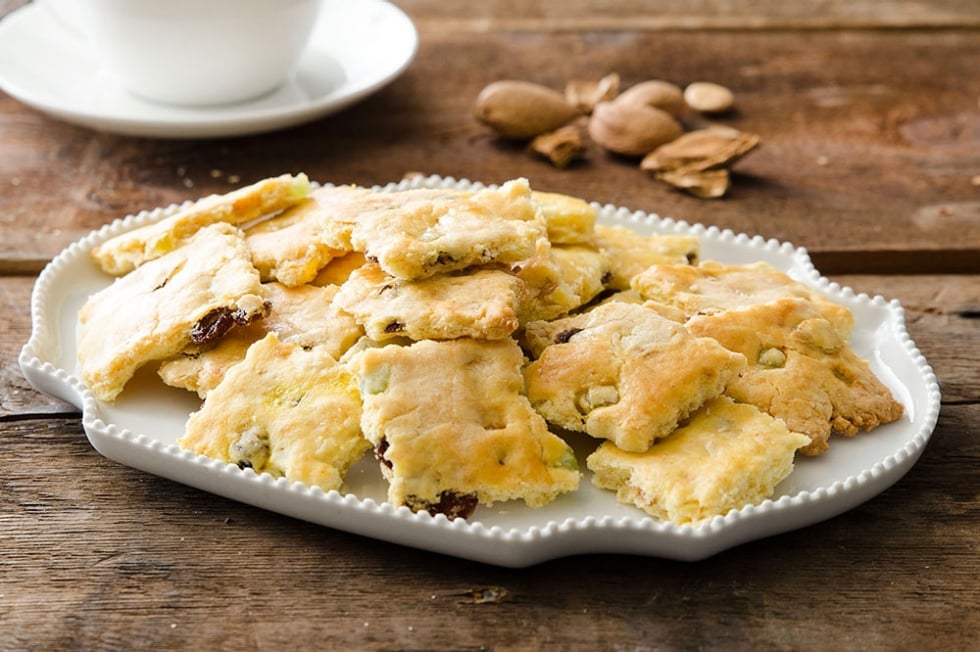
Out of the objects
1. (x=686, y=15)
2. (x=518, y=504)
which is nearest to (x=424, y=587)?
(x=518, y=504)

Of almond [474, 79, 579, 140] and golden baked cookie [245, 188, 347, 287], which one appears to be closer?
golden baked cookie [245, 188, 347, 287]

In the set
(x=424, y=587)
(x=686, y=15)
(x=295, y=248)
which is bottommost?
(x=686, y=15)

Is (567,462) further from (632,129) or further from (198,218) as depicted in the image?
(632,129)

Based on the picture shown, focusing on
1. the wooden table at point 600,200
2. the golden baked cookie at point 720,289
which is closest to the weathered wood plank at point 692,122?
the wooden table at point 600,200

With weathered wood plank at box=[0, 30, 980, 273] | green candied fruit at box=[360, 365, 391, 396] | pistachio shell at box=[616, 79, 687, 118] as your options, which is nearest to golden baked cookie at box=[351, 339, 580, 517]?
green candied fruit at box=[360, 365, 391, 396]

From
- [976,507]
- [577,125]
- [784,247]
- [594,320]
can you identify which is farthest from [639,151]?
[976,507]

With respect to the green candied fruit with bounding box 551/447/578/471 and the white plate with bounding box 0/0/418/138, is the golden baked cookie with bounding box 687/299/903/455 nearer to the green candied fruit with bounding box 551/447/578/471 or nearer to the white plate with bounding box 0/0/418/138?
the green candied fruit with bounding box 551/447/578/471

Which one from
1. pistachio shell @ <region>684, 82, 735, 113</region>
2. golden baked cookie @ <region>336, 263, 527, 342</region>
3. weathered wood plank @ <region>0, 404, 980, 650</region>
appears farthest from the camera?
pistachio shell @ <region>684, 82, 735, 113</region>
